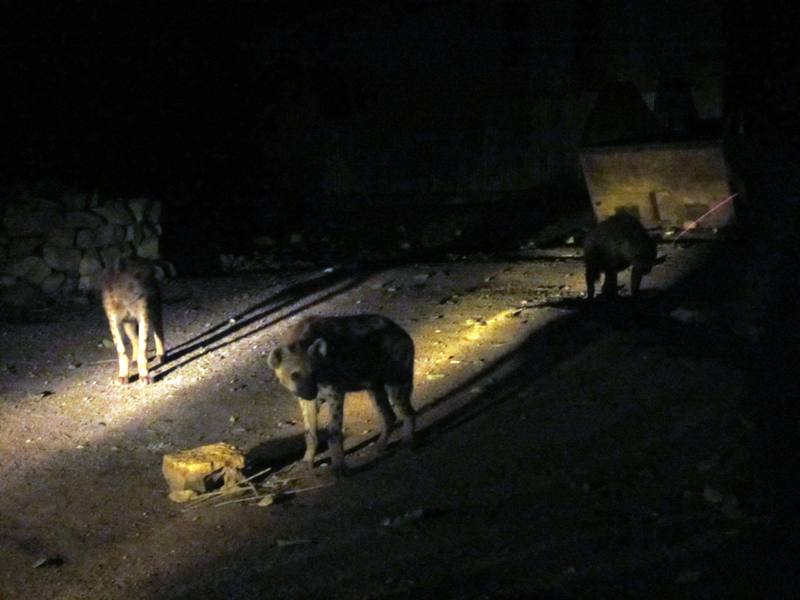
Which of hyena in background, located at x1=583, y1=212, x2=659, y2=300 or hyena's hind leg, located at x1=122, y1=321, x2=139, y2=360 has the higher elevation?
hyena in background, located at x1=583, y1=212, x2=659, y2=300

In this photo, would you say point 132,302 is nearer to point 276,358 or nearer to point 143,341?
point 143,341

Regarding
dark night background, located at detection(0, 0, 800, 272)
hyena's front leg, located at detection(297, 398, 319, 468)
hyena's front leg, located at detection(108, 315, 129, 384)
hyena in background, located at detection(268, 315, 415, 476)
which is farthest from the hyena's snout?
dark night background, located at detection(0, 0, 800, 272)

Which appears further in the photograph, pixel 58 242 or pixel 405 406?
pixel 58 242

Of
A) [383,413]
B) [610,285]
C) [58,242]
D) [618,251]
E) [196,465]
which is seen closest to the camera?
[196,465]

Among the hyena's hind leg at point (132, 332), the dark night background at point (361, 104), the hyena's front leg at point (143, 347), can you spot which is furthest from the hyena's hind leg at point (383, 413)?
the dark night background at point (361, 104)

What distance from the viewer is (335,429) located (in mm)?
8430

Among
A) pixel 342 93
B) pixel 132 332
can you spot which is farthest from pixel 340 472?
pixel 342 93

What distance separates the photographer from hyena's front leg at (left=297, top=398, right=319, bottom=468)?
28.6 ft

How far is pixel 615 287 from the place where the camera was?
12062 millimetres

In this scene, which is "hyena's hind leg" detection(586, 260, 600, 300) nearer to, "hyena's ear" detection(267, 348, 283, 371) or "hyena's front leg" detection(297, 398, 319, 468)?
"hyena's front leg" detection(297, 398, 319, 468)

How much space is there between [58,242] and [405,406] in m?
8.85

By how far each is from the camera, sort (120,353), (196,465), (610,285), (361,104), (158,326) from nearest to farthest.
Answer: (196,465) → (120,353) → (158,326) → (610,285) → (361,104)

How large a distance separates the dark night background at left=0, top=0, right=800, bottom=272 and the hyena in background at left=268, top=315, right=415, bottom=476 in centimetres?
1119

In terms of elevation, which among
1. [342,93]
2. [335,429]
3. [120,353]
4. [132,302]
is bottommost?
[120,353]
